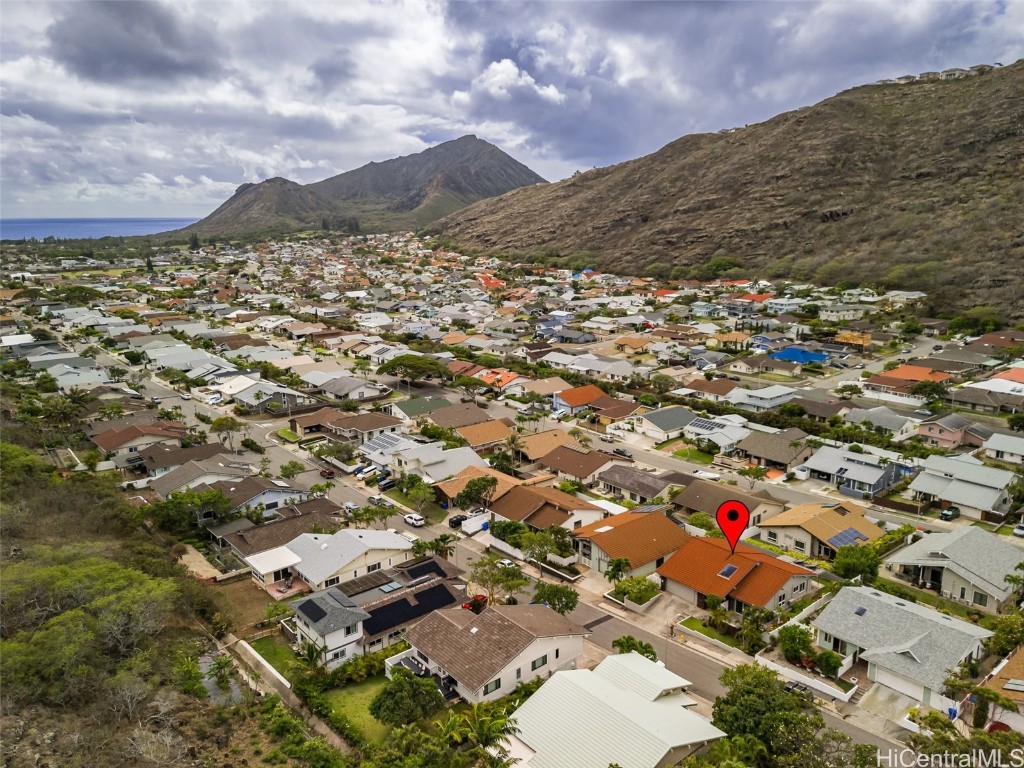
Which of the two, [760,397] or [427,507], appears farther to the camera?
[760,397]

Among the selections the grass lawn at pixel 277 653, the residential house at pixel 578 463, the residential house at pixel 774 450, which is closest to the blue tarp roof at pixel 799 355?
the residential house at pixel 774 450

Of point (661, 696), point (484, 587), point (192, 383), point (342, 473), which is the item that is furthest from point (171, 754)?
point (192, 383)

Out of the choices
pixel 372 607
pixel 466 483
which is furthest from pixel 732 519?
pixel 372 607

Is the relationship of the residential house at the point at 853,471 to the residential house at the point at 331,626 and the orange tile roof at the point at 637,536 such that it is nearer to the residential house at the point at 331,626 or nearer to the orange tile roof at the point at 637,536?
the orange tile roof at the point at 637,536

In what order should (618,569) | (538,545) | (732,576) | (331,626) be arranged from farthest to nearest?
(538,545), (618,569), (732,576), (331,626)

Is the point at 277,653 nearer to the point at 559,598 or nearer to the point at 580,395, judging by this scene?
the point at 559,598

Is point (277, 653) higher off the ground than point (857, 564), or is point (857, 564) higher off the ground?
point (857, 564)
